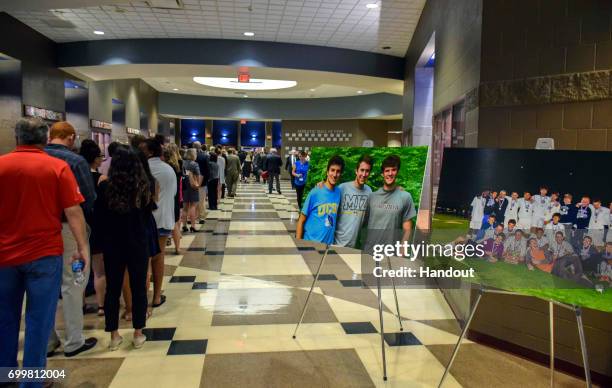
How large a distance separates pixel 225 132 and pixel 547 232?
24.1 m

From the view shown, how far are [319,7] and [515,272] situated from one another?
6345 millimetres

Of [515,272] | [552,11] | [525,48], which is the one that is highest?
[552,11]

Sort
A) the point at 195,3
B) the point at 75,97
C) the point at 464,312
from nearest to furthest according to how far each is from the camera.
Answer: the point at 464,312
the point at 195,3
the point at 75,97

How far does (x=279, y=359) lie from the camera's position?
10.4 feet

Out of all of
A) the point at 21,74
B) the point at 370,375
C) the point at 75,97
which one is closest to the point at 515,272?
the point at 370,375

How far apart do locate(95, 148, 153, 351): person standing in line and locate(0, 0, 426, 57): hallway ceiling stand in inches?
176

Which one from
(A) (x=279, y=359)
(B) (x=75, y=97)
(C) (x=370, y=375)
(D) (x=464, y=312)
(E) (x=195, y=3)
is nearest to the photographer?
(C) (x=370, y=375)

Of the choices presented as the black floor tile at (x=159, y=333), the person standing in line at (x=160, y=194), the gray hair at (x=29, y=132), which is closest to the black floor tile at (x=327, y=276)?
the person standing in line at (x=160, y=194)

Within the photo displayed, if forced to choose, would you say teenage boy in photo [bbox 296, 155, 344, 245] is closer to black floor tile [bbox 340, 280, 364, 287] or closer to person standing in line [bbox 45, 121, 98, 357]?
person standing in line [bbox 45, 121, 98, 357]

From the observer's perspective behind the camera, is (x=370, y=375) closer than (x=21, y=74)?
Yes

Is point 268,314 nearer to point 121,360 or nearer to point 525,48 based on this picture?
point 121,360

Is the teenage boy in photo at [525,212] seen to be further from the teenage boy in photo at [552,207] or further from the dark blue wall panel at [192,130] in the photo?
the dark blue wall panel at [192,130]

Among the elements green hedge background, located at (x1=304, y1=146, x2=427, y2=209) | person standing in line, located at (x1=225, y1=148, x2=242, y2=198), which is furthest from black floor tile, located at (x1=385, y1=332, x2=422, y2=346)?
person standing in line, located at (x1=225, y1=148, x2=242, y2=198)

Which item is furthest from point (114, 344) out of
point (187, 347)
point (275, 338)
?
point (275, 338)
